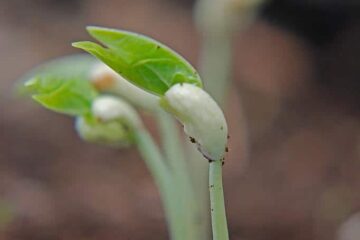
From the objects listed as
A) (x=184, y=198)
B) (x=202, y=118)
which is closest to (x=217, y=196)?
(x=202, y=118)

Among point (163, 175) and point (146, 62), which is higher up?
point (146, 62)

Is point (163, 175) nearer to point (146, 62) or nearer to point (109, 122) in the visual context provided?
point (109, 122)

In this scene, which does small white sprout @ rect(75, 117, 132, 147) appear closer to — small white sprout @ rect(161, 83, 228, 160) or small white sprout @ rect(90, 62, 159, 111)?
small white sprout @ rect(90, 62, 159, 111)

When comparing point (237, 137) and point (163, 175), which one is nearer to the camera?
point (163, 175)

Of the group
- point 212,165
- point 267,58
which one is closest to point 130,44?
point 212,165

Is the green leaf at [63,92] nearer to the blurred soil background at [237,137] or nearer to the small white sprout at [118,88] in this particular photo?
the small white sprout at [118,88]

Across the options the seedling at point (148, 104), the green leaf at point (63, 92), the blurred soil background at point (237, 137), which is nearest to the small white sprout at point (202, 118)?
the seedling at point (148, 104)

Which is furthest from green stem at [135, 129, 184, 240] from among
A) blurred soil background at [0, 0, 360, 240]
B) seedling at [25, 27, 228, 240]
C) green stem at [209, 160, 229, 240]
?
blurred soil background at [0, 0, 360, 240]
